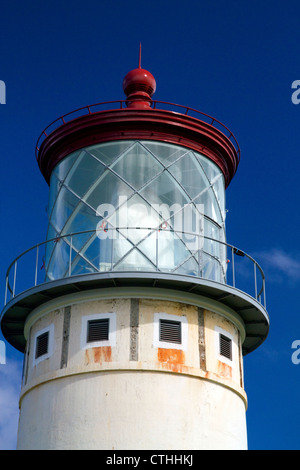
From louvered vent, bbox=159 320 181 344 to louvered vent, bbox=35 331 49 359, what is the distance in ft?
7.83

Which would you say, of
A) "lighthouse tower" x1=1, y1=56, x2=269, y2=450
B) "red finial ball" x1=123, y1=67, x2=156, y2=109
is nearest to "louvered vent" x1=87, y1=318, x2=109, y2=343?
"lighthouse tower" x1=1, y1=56, x2=269, y2=450

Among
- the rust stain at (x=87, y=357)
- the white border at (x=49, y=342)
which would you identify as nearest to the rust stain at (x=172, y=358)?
the rust stain at (x=87, y=357)

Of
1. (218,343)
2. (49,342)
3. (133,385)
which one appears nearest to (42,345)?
(49,342)

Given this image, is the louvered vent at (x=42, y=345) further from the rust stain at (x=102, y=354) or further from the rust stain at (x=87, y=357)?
the rust stain at (x=102, y=354)

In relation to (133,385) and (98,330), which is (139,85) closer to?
(98,330)

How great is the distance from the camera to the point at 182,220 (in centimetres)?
1789

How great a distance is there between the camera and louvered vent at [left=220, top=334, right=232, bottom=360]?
56.7 feet

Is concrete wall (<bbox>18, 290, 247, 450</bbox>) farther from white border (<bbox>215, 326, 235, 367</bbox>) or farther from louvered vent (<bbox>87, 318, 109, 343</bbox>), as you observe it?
louvered vent (<bbox>87, 318, 109, 343</bbox>)

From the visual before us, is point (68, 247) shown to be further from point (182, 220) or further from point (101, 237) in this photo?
point (182, 220)

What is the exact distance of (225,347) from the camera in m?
17.4

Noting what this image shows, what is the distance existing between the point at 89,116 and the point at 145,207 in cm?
242

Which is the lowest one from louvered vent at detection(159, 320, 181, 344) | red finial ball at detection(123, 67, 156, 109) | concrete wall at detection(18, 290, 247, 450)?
concrete wall at detection(18, 290, 247, 450)

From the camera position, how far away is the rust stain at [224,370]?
17.0 meters
